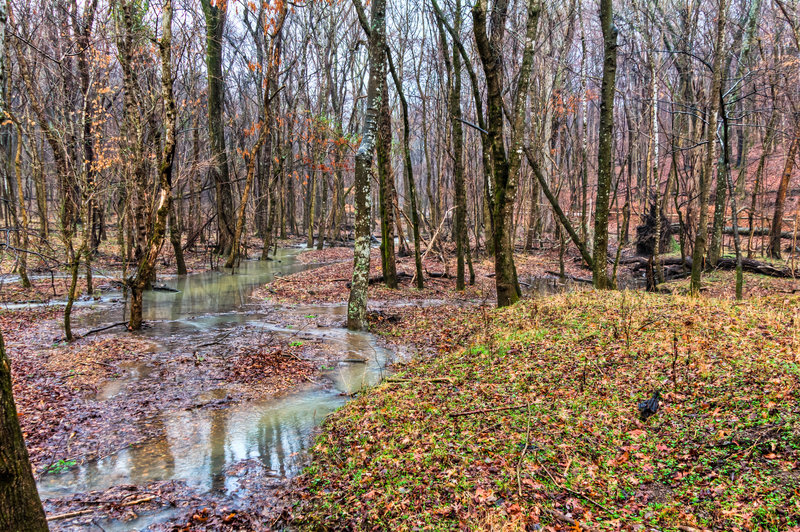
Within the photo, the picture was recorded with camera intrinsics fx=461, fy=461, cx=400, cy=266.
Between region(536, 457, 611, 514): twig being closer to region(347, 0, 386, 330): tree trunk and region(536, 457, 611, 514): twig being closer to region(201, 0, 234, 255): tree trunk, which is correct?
region(347, 0, 386, 330): tree trunk

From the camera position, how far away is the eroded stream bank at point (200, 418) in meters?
4.18

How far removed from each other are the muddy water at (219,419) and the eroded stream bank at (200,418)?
2 cm

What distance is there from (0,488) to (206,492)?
79.9 inches

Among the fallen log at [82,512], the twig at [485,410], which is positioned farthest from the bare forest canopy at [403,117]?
the twig at [485,410]

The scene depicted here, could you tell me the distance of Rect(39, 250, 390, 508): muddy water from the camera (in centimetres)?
462

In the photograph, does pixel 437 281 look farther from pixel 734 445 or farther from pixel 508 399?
pixel 734 445

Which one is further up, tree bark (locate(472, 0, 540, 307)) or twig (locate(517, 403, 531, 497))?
tree bark (locate(472, 0, 540, 307))

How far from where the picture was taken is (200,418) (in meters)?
5.88

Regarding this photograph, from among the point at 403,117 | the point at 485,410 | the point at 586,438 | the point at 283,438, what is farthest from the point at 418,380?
the point at 403,117

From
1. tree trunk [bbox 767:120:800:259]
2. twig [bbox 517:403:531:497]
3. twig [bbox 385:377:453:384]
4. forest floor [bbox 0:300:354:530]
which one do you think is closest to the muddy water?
forest floor [bbox 0:300:354:530]

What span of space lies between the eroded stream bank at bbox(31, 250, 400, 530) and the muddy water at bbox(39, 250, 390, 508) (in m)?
0.02

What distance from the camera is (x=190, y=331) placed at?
1002 centimetres

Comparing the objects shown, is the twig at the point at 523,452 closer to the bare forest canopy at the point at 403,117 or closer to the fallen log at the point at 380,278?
the bare forest canopy at the point at 403,117

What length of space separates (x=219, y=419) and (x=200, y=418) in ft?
0.80
